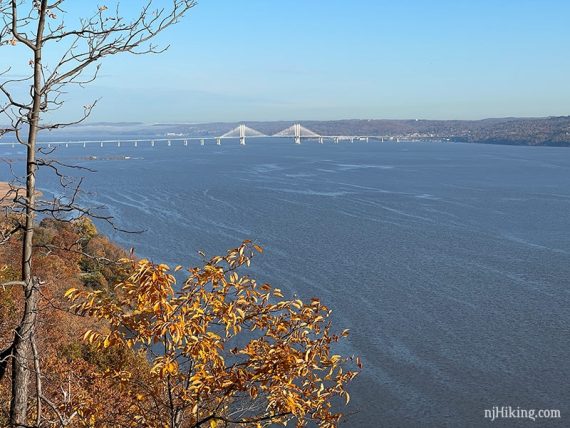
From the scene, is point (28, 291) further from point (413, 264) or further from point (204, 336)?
point (413, 264)

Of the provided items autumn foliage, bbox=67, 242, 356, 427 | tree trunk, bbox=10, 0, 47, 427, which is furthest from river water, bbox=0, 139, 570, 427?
tree trunk, bbox=10, 0, 47, 427

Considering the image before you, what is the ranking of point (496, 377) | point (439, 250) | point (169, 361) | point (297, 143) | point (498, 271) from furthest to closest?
point (297, 143)
point (439, 250)
point (498, 271)
point (496, 377)
point (169, 361)

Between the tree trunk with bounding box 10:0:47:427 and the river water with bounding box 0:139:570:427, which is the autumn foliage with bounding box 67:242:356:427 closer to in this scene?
the tree trunk with bounding box 10:0:47:427

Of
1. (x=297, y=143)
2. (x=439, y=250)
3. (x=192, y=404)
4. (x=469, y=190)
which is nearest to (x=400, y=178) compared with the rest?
(x=469, y=190)

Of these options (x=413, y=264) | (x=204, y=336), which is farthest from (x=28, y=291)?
(x=413, y=264)

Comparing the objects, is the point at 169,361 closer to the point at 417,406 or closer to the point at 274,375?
the point at 274,375

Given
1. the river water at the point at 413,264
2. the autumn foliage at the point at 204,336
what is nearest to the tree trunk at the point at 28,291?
the autumn foliage at the point at 204,336

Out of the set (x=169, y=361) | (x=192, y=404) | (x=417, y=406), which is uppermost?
(x=169, y=361)

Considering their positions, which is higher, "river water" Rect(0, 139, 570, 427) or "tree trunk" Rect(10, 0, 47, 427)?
"tree trunk" Rect(10, 0, 47, 427)
